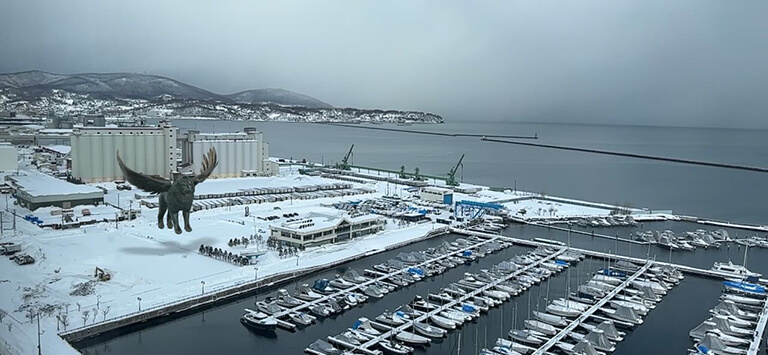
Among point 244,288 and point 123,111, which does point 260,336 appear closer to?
point 244,288

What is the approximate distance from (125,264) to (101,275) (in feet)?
3.59

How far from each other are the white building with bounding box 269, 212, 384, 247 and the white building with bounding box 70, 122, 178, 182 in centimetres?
1003

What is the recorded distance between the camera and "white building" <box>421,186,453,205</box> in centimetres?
2314

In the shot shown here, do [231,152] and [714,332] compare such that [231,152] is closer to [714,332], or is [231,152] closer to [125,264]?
[125,264]

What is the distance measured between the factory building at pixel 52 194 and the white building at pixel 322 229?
7.87 m

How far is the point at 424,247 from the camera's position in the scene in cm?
1631

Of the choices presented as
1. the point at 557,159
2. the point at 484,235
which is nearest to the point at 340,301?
the point at 484,235

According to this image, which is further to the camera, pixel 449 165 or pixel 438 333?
pixel 449 165

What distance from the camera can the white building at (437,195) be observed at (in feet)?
75.9

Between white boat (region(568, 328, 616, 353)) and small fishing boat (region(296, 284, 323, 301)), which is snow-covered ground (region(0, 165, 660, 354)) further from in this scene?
white boat (region(568, 328, 616, 353))

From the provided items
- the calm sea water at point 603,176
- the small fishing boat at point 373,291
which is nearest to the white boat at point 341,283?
the small fishing boat at point 373,291

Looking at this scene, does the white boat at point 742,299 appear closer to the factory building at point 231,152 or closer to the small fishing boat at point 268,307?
the small fishing boat at point 268,307

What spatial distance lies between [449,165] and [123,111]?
49.8m

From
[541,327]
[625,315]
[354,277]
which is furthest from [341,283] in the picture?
[625,315]
